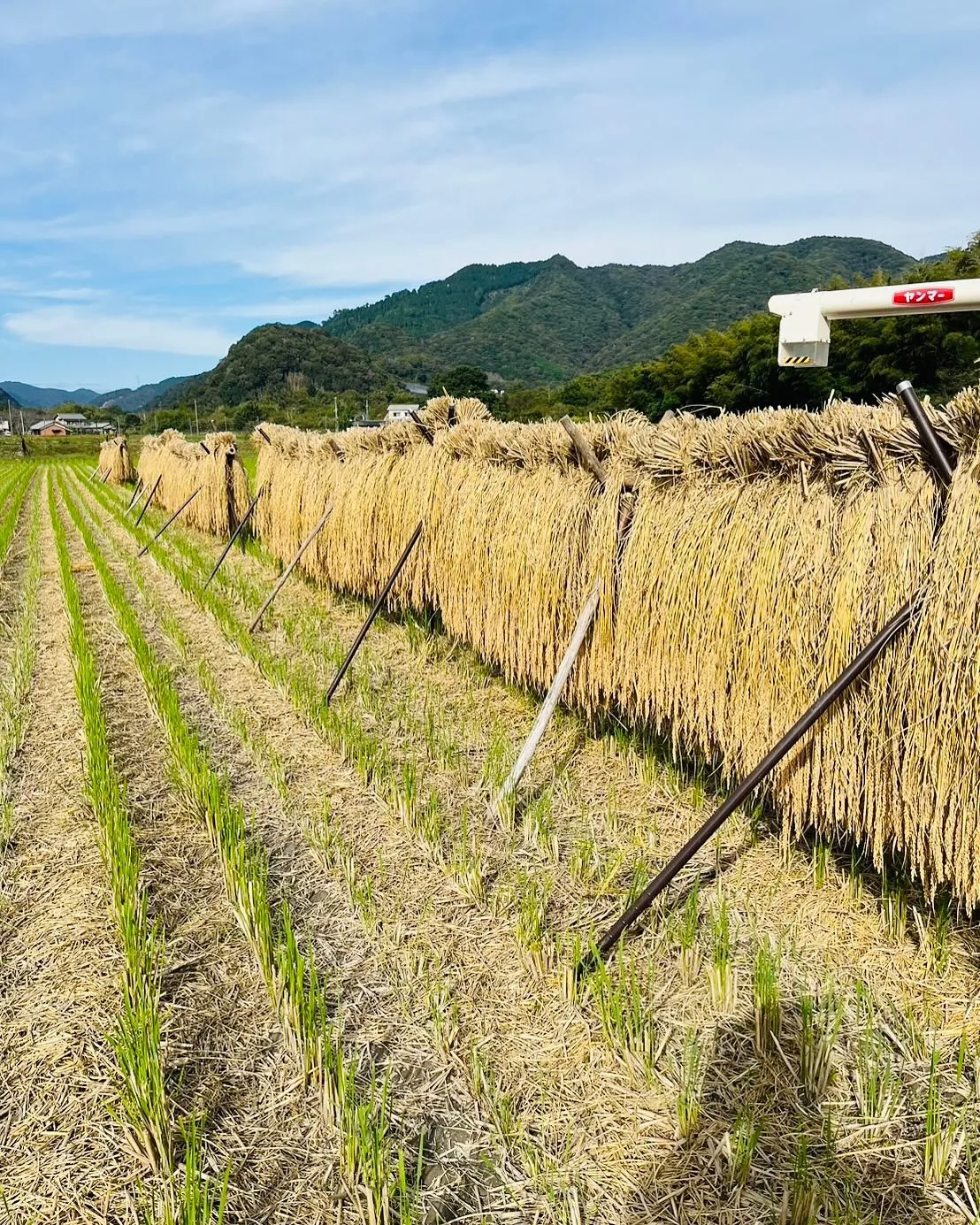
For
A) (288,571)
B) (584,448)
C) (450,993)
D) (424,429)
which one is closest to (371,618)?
(424,429)

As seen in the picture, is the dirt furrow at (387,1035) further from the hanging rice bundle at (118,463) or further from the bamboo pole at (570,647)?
the hanging rice bundle at (118,463)

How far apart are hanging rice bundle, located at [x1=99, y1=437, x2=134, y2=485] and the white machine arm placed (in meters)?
32.0

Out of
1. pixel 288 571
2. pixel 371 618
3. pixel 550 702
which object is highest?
pixel 288 571

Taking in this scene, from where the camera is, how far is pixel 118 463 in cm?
3164

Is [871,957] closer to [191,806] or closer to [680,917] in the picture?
[680,917]

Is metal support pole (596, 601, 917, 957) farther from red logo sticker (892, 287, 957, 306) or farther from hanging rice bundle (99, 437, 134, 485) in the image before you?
hanging rice bundle (99, 437, 134, 485)

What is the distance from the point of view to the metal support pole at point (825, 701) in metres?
3.00

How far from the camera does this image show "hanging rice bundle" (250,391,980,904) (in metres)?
2.96

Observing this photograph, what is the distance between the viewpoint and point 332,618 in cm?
941

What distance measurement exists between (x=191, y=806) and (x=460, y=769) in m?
1.66

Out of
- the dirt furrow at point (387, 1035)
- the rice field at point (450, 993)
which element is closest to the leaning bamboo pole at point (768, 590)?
the rice field at point (450, 993)

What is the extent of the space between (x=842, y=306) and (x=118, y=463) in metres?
33.5

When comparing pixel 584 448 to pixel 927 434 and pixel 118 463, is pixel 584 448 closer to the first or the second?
pixel 927 434

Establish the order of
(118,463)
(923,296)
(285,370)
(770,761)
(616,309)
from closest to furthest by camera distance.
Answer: (770,761)
(923,296)
(118,463)
(285,370)
(616,309)
